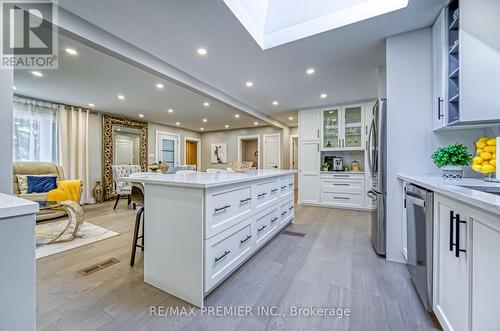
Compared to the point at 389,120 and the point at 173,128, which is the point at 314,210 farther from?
the point at 173,128

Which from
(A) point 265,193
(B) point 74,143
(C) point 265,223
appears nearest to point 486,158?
(A) point 265,193

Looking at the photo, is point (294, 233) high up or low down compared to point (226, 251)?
down

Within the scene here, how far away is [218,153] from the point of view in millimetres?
8469

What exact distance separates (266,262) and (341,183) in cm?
316

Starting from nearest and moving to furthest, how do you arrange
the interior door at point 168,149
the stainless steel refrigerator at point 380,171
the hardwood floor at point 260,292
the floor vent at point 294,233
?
the hardwood floor at point 260,292, the stainless steel refrigerator at point 380,171, the floor vent at point 294,233, the interior door at point 168,149

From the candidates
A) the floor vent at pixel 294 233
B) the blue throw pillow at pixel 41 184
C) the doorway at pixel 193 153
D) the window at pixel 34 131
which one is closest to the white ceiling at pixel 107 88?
the window at pixel 34 131

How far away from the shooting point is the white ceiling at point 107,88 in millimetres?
2760

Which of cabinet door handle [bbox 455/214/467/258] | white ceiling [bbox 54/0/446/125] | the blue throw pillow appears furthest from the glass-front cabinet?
the blue throw pillow

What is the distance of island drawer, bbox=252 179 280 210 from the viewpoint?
83.1 inches

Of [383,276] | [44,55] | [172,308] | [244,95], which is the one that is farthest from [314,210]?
[44,55]

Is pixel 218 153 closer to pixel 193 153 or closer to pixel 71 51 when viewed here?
pixel 193 153

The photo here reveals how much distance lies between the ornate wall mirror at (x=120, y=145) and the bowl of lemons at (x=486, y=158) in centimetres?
686

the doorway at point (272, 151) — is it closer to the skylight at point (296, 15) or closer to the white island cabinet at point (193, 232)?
the skylight at point (296, 15)

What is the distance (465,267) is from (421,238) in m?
0.53
